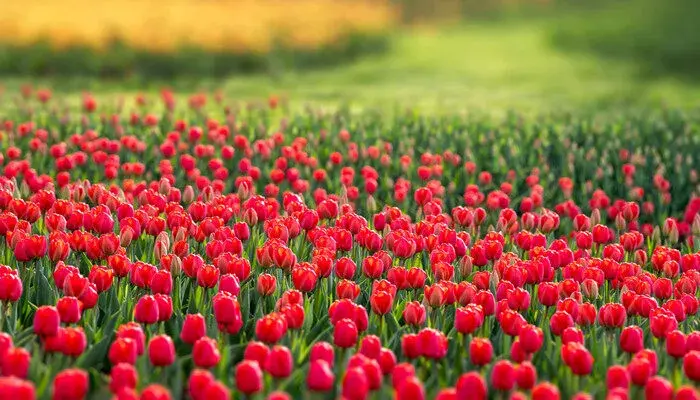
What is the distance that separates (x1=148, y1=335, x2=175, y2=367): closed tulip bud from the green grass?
29.7 ft

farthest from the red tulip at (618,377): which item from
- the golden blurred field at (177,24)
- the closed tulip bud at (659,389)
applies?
the golden blurred field at (177,24)

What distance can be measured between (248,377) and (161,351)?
0.38m

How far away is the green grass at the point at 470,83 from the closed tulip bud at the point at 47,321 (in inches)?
357

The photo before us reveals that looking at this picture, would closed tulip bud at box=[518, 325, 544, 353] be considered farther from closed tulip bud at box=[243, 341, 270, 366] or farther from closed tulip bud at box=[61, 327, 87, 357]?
closed tulip bud at box=[61, 327, 87, 357]

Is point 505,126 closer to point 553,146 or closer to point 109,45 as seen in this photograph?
point 553,146

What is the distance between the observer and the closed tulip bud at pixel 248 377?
2.95 meters

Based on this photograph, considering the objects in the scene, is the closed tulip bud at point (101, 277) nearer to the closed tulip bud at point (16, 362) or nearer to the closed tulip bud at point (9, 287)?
the closed tulip bud at point (9, 287)

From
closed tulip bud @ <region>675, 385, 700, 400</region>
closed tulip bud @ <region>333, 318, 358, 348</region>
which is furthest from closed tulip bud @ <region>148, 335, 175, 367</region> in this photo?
closed tulip bud @ <region>675, 385, 700, 400</region>

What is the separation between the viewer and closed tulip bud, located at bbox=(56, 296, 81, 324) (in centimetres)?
355

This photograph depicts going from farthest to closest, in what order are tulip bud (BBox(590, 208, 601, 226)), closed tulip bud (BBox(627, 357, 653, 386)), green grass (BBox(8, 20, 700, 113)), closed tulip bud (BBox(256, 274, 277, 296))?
green grass (BBox(8, 20, 700, 113)), tulip bud (BBox(590, 208, 601, 226)), closed tulip bud (BBox(256, 274, 277, 296)), closed tulip bud (BBox(627, 357, 653, 386))

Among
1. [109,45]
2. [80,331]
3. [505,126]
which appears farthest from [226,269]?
[109,45]

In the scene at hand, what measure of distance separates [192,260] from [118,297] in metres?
0.36

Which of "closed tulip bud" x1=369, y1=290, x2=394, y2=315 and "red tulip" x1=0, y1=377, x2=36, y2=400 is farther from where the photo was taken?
"closed tulip bud" x1=369, y1=290, x2=394, y2=315

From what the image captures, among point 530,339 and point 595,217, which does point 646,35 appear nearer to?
point 595,217
